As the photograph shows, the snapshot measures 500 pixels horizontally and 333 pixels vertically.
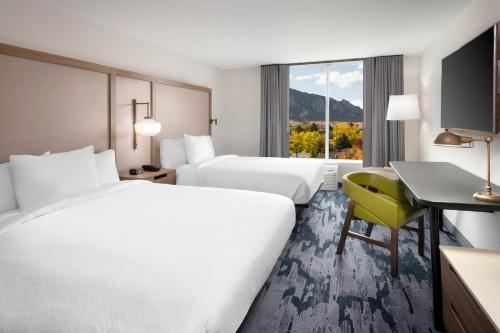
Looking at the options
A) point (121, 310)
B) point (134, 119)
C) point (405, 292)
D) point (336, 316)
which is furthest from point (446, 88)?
point (134, 119)

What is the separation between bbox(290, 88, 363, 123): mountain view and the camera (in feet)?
21.1

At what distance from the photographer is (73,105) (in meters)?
3.34

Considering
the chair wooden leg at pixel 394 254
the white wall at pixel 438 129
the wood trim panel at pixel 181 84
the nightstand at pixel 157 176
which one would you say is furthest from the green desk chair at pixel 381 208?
the wood trim panel at pixel 181 84

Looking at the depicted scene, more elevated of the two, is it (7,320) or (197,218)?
(197,218)

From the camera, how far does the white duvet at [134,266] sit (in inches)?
46.6

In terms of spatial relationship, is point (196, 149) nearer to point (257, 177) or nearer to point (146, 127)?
point (146, 127)

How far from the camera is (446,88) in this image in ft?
10.4

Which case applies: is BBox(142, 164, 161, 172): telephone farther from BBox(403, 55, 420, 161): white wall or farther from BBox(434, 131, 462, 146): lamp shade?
BBox(403, 55, 420, 161): white wall

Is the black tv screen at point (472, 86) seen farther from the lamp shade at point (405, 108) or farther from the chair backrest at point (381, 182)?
the lamp shade at point (405, 108)

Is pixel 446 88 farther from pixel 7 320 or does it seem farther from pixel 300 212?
pixel 7 320

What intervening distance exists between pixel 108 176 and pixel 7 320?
82.7 inches

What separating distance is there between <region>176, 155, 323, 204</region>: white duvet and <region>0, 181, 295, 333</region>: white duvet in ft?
4.95

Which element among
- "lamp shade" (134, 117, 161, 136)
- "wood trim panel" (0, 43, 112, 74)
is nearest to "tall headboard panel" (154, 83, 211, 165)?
"lamp shade" (134, 117, 161, 136)

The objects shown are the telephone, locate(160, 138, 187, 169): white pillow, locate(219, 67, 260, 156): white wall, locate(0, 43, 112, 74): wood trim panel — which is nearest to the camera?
locate(0, 43, 112, 74): wood trim panel
